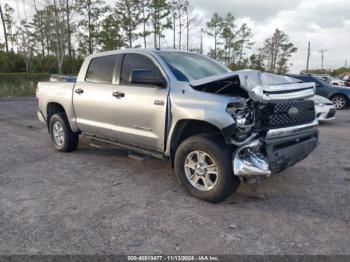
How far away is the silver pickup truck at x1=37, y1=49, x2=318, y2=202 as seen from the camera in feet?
11.9

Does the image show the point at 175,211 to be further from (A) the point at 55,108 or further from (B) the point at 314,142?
(A) the point at 55,108

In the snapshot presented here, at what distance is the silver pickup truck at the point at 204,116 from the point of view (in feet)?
11.9

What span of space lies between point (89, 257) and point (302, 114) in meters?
2.98

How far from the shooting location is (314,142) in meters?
4.33

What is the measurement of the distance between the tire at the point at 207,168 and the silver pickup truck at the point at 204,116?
0.01 m

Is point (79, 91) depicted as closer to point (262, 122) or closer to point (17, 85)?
point (262, 122)

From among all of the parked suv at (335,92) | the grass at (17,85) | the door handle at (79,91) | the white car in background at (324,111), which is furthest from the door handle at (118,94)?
the grass at (17,85)

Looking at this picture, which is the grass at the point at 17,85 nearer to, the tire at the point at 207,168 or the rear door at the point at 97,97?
the rear door at the point at 97,97

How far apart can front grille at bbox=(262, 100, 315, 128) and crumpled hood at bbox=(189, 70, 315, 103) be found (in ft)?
0.34

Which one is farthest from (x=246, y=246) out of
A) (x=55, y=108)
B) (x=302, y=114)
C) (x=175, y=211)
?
(x=55, y=108)

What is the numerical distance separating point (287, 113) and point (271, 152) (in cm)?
57

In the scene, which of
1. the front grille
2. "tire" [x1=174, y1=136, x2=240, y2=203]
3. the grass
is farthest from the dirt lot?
the grass

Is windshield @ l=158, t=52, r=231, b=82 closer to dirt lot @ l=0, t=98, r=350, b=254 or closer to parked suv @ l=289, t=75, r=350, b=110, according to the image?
dirt lot @ l=0, t=98, r=350, b=254

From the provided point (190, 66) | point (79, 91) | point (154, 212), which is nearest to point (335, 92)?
point (190, 66)
